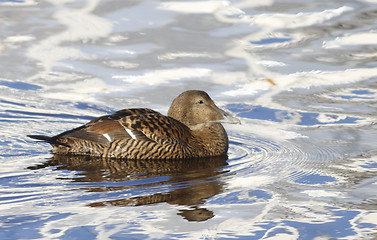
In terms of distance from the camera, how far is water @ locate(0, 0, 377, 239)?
6000mm

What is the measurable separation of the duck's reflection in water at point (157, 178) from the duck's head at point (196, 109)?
2.10 ft

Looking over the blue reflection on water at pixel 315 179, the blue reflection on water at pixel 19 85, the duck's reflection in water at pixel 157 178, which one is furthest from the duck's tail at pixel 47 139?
the blue reflection on water at pixel 19 85

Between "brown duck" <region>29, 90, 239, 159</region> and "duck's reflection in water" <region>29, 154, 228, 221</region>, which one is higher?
"brown duck" <region>29, 90, 239, 159</region>

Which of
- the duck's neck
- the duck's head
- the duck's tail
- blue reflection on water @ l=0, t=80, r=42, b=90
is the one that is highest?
blue reflection on water @ l=0, t=80, r=42, b=90

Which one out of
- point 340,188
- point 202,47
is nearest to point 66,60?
point 202,47

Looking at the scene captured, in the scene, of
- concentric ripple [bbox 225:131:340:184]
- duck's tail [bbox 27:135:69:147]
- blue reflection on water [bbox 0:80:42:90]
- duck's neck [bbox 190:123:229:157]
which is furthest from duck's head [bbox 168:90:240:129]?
blue reflection on water [bbox 0:80:42:90]

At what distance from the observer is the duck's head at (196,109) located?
901cm

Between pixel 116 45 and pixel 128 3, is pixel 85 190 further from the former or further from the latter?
pixel 128 3

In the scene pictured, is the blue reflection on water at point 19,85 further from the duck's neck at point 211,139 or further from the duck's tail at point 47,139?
the duck's neck at point 211,139

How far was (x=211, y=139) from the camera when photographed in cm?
882

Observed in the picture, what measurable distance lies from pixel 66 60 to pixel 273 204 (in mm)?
6605

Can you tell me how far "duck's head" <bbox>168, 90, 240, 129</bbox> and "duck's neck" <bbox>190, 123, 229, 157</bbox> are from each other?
0.09 metres

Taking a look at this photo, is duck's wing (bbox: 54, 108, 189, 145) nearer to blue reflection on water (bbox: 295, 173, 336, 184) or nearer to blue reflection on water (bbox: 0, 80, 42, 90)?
blue reflection on water (bbox: 295, 173, 336, 184)

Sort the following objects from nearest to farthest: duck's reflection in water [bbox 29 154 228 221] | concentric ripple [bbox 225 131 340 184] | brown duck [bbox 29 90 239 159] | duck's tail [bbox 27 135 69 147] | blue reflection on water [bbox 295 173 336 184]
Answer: duck's reflection in water [bbox 29 154 228 221] → blue reflection on water [bbox 295 173 336 184] → concentric ripple [bbox 225 131 340 184] → duck's tail [bbox 27 135 69 147] → brown duck [bbox 29 90 239 159]
